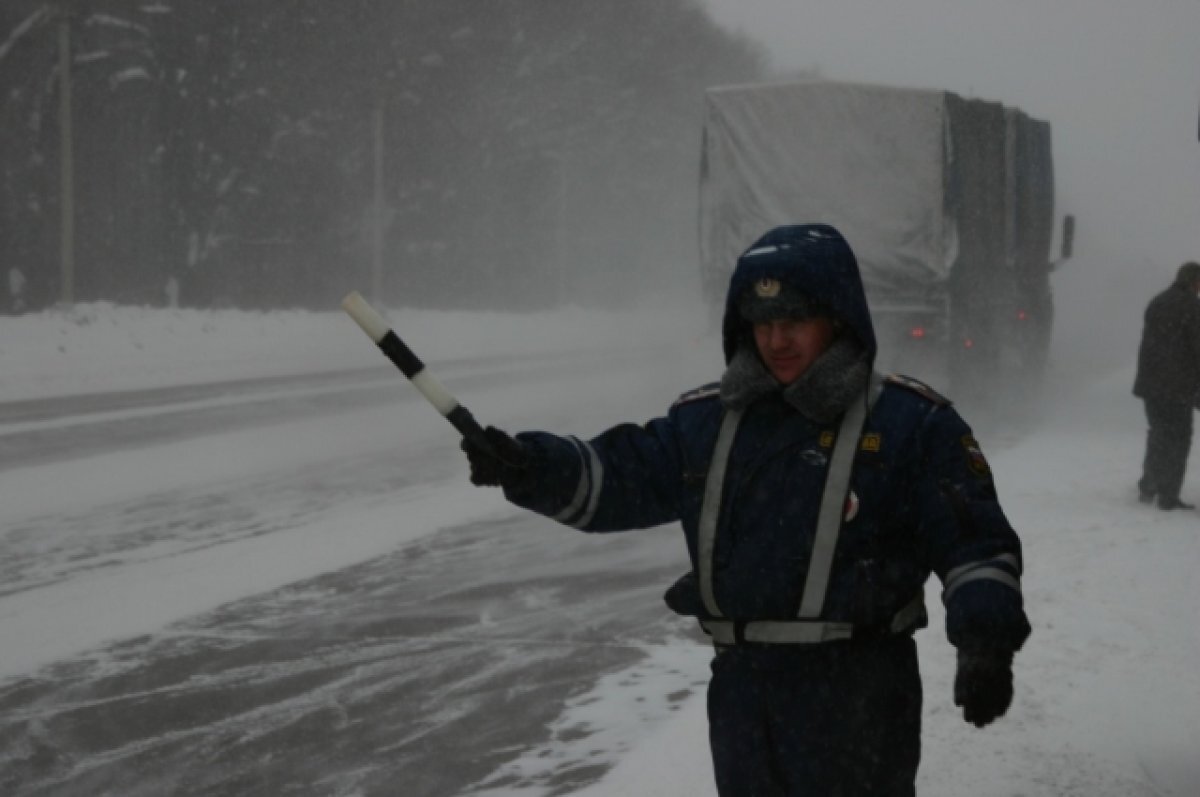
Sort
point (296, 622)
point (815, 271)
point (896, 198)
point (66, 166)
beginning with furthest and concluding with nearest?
point (66, 166) < point (896, 198) < point (296, 622) < point (815, 271)

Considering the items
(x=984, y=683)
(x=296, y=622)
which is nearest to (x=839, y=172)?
(x=296, y=622)

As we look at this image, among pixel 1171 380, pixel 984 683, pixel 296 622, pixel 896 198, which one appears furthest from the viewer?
pixel 896 198

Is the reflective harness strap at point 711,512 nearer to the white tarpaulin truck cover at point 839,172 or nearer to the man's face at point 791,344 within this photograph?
the man's face at point 791,344

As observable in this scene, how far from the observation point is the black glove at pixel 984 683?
2799 mm

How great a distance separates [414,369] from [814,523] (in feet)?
2.80

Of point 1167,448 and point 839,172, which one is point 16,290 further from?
point 1167,448

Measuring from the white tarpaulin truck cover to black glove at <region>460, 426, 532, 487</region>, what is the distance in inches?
541

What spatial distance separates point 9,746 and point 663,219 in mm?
57098

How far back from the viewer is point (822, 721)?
298 cm

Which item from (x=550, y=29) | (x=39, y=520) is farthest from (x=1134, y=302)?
(x=39, y=520)

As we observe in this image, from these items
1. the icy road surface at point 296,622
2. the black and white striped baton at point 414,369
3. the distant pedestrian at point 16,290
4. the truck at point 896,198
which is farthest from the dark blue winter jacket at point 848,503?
the distant pedestrian at point 16,290

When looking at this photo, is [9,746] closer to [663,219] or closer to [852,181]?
[852,181]

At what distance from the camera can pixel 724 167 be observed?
57.9 ft

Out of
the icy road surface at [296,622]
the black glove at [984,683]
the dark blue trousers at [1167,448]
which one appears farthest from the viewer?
the dark blue trousers at [1167,448]
